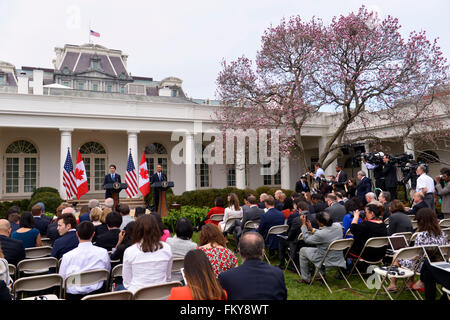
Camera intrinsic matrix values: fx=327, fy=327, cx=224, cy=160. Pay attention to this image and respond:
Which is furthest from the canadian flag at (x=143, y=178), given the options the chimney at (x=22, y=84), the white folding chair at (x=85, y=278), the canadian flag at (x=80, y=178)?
the chimney at (x=22, y=84)

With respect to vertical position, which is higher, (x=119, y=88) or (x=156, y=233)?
Answer: (x=119, y=88)

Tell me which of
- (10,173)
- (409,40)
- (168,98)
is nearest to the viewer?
(409,40)

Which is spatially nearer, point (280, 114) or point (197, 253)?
point (197, 253)

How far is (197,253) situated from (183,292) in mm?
294

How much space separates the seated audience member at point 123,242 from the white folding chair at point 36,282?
996 mm

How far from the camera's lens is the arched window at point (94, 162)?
2058 centimetres

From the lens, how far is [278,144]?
17.2 m

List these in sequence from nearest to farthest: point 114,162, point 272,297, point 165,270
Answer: point 272,297, point 165,270, point 114,162

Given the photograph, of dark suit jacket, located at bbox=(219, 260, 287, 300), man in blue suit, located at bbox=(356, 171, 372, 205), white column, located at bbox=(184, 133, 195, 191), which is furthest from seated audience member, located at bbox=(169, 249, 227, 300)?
white column, located at bbox=(184, 133, 195, 191)

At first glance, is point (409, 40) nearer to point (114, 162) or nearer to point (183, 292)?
point (183, 292)

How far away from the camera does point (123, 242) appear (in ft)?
15.8

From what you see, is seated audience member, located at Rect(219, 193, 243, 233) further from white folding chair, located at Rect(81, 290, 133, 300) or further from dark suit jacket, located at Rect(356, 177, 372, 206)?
white folding chair, located at Rect(81, 290, 133, 300)

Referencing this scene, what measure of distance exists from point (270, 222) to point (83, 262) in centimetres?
377
